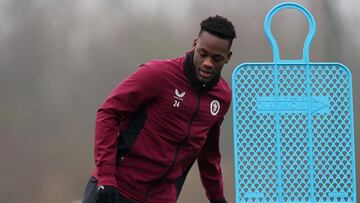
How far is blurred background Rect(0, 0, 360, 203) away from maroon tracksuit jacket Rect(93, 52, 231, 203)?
111cm

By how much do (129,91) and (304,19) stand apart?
1.46 meters

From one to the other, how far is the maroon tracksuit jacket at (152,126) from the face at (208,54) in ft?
0.08

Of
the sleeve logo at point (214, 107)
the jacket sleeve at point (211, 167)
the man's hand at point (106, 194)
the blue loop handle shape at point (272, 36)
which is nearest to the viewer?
the man's hand at point (106, 194)

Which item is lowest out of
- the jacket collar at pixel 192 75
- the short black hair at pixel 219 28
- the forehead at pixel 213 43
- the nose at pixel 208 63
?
the jacket collar at pixel 192 75

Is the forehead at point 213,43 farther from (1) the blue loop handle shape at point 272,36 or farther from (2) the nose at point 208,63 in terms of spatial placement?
(1) the blue loop handle shape at point 272,36

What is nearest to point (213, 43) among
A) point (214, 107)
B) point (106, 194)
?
point (214, 107)

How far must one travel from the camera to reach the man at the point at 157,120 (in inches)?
49.9

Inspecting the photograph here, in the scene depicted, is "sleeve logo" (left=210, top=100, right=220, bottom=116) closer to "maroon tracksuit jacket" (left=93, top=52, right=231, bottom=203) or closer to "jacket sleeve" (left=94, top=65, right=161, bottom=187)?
"maroon tracksuit jacket" (left=93, top=52, right=231, bottom=203)

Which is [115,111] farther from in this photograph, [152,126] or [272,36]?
[272,36]

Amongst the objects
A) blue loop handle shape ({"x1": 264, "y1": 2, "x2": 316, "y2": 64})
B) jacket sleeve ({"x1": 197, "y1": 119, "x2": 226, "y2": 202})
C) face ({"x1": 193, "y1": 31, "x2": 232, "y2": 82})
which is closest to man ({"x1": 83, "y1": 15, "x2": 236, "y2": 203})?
face ({"x1": 193, "y1": 31, "x2": 232, "y2": 82})

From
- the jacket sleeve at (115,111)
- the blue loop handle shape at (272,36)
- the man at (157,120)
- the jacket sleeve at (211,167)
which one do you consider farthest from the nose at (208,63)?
the blue loop handle shape at (272,36)

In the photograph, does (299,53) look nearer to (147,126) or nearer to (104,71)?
(104,71)

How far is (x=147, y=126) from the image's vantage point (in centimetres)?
132

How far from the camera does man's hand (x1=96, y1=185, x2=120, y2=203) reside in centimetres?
122
